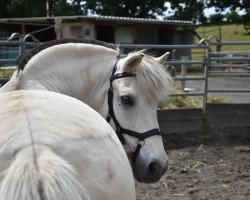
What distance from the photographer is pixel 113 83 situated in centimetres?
263

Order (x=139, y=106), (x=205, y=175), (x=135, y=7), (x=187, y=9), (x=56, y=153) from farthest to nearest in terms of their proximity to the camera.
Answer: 1. (x=135, y=7)
2. (x=187, y=9)
3. (x=205, y=175)
4. (x=139, y=106)
5. (x=56, y=153)

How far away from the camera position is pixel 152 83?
251cm

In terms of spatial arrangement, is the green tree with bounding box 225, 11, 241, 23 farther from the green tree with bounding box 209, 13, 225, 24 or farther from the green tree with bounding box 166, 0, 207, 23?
the green tree with bounding box 209, 13, 225, 24

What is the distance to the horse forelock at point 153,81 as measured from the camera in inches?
98.7

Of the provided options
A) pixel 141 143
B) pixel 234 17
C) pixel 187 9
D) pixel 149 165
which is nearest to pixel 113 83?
pixel 141 143

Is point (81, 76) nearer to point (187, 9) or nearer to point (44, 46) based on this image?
point (44, 46)

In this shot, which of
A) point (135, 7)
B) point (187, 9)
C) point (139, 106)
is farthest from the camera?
point (135, 7)

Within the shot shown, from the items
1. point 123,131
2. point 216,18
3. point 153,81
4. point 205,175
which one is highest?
point 153,81

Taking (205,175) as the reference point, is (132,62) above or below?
above

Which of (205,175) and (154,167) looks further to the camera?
(205,175)

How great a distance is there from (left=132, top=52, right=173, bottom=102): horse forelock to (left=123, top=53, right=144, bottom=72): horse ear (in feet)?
0.09

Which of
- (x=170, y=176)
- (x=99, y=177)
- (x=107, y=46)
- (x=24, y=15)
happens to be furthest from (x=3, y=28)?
(x=99, y=177)

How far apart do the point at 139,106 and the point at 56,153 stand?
1.29 m

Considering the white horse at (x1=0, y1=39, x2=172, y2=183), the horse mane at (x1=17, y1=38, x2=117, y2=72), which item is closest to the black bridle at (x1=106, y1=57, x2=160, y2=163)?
the white horse at (x1=0, y1=39, x2=172, y2=183)
